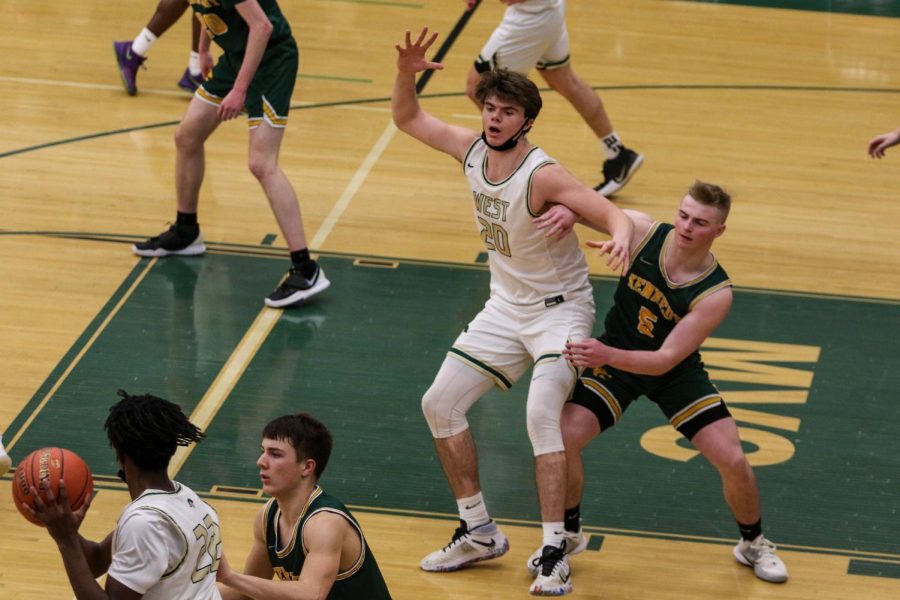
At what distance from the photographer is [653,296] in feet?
21.1

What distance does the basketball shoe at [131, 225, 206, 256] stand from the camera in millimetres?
Answer: 9438

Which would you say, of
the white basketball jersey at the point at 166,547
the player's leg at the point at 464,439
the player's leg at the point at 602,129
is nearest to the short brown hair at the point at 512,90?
the player's leg at the point at 464,439

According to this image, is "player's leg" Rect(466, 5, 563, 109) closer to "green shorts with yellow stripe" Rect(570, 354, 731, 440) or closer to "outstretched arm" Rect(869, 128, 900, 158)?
"outstretched arm" Rect(869, 128, 900, 158)

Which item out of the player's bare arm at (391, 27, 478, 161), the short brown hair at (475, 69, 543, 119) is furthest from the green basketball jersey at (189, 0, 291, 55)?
the short brown hair at (475, 69, 543, 119)

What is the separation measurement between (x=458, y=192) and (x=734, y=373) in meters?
2.91

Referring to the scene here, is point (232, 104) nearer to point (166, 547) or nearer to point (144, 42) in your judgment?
point (144, 42)

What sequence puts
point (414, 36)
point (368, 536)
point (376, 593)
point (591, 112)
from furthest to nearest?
1. point (414, 36)
2. point (591, 112)
3. point (368, 536)
4. point (376, 593)

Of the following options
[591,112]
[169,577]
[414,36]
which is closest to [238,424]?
[169,577]

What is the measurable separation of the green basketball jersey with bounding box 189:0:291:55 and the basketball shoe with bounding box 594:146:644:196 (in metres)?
2.53

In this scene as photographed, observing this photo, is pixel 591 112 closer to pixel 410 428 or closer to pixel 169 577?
pixel 410 428

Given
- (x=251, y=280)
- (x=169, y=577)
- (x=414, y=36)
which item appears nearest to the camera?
(x=169, y=577)

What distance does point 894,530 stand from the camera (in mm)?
6934

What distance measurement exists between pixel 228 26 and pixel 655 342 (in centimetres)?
355

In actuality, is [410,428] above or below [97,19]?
above
